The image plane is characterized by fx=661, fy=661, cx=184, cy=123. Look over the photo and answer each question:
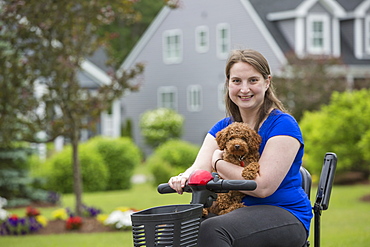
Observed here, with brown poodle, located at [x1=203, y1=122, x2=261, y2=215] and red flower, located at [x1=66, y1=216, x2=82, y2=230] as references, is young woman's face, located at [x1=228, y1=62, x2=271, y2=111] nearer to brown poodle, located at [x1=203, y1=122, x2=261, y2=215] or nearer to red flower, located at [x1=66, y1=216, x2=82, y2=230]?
brown poodle, located at [x1=203, y1=122, x2=261, y2=215]

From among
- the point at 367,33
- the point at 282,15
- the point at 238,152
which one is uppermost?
the point at 282,15

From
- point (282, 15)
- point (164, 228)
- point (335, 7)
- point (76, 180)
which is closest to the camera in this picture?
point (164, 228)

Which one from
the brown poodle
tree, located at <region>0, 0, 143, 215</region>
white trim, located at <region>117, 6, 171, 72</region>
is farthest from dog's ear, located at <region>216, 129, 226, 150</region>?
white trim, located at <region>117, 6, 171, 72</region>

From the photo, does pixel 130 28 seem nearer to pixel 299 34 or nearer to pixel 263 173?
pixel 299 34

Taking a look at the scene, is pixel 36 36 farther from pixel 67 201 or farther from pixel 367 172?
pixel 367 172

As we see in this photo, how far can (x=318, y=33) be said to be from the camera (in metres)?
27.3

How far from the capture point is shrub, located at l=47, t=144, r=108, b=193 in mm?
16641

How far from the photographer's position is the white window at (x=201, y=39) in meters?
29.1

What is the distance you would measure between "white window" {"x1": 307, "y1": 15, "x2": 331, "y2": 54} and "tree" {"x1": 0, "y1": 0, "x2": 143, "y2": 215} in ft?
55.4

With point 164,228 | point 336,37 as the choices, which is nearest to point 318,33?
point 336,37

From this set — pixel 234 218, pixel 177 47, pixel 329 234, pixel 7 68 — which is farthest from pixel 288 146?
pixel 177 47

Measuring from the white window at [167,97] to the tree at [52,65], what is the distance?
65.1 ft

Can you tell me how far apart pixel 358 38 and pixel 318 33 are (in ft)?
6.32

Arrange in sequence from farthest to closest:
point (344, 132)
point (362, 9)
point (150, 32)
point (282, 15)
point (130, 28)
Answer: point (130, 28) → point (150, 32) → point (362, 9) → point (282, 15) → point (344, 132)
